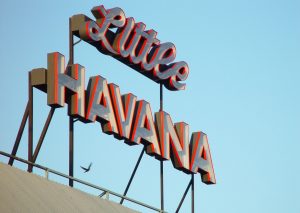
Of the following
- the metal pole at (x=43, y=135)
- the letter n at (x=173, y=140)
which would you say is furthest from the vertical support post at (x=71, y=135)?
the letter n at (x=173, y=140)

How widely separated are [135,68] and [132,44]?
4.28ft

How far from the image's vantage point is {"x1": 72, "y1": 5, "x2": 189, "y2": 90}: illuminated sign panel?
173 ft

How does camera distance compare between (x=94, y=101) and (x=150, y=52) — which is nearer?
(x=94, y=101)

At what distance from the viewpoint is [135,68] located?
2219 inches

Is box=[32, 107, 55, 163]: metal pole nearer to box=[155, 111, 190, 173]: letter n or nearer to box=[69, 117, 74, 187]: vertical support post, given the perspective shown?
box=[69, 117, 74, 187]: vertical support post

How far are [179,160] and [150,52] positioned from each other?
5.38m

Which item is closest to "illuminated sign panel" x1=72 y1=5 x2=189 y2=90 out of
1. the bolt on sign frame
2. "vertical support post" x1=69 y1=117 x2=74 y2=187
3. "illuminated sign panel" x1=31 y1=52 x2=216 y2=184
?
the bolt on sign frame

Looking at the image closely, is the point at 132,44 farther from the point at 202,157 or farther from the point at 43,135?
the point at 43,135

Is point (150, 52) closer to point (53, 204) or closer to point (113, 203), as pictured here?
point (113, 203)

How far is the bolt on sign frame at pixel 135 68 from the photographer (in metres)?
48.9

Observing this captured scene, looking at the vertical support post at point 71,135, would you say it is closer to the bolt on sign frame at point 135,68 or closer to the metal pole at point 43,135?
the bolt on sign frame at point 135,68

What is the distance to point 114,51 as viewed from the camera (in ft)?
178

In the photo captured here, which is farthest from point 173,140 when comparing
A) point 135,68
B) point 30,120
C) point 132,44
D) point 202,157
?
point 30,120

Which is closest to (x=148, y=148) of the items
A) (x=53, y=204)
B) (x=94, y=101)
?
(x=94, y=101)
